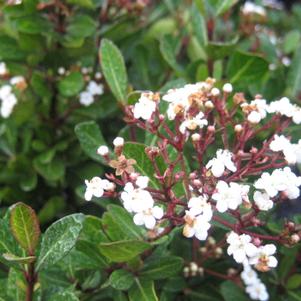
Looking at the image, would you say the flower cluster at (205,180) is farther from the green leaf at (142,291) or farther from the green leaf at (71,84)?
the green leaf at (71,84)

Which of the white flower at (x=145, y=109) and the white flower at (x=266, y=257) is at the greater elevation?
the white flower at (x=145, y=109)

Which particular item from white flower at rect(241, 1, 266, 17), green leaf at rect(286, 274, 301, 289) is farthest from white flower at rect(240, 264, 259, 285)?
white flower at rect(241, 1, 266, 17)

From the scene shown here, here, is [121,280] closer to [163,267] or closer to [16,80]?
[163,267]

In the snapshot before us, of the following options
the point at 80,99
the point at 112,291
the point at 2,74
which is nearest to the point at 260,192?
the point at 112,291

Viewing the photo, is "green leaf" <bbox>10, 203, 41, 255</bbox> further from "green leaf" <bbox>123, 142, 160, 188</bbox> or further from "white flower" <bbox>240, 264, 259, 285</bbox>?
"white flower" <bbox>240, 264, 259, 285</bbox>

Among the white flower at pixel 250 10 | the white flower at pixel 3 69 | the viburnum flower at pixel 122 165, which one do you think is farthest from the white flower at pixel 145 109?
the white flower at pixel 250 10
